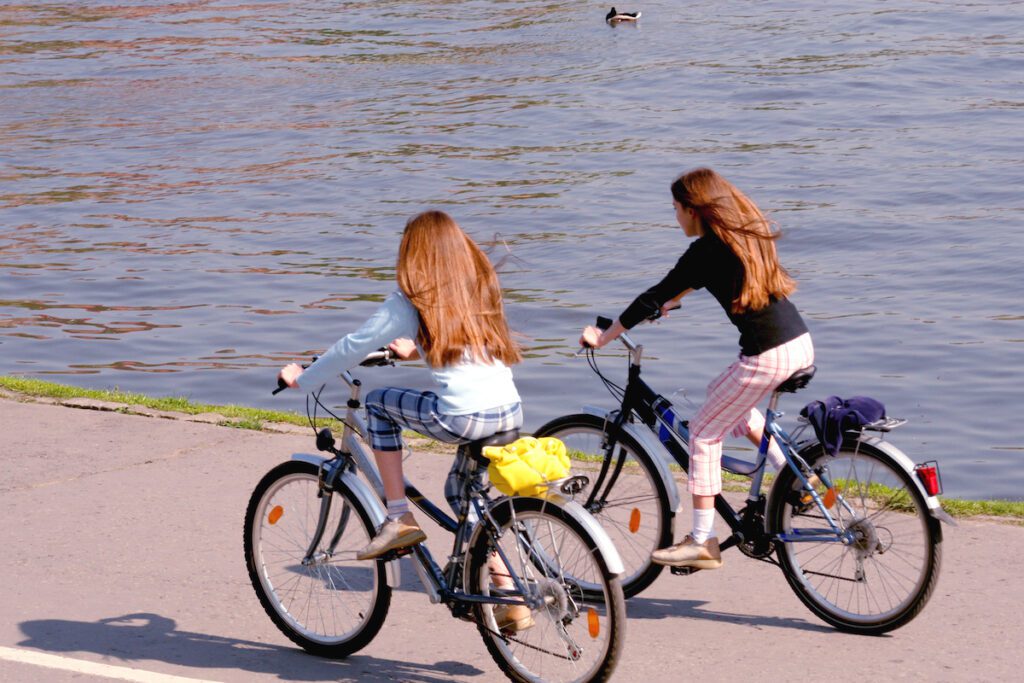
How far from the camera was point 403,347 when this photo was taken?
5801mm

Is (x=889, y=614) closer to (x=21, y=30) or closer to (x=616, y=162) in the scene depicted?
(x=616, y=162)

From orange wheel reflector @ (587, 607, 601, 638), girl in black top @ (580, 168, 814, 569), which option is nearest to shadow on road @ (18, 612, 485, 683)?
orange wheel reflector @ (587, 607, 601, 638)

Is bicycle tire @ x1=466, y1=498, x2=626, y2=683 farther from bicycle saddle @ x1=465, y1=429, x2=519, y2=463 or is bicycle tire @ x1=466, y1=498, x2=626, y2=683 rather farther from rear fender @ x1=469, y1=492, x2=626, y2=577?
bicycle saddle @ x1=465, y1=429, x2=519, y2=463

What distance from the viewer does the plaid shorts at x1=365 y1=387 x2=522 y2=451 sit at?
5594 mm

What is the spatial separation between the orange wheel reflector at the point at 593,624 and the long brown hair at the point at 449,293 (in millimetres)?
960

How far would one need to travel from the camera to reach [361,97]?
1162 inches

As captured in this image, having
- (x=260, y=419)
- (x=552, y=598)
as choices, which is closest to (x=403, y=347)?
(x=552, y=598)

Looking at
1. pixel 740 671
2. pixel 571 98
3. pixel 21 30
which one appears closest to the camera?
pixel 740 671

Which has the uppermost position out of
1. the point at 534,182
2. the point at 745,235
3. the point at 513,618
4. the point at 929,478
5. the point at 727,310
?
the point at 745,235

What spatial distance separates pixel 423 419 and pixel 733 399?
4.19ft

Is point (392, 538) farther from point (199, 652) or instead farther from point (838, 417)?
point (838, 417)

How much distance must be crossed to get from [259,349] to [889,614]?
8.60 meters

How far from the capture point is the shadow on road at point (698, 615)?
6.29 meters

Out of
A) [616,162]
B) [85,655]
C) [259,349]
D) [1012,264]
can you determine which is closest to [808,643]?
[85,655]
